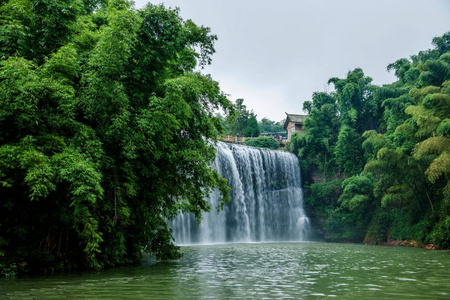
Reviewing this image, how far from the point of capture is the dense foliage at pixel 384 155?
75.6ft

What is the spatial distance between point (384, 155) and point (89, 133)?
21223 millimetres

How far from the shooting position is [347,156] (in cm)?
3766

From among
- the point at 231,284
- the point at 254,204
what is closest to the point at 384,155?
the point at 254,204

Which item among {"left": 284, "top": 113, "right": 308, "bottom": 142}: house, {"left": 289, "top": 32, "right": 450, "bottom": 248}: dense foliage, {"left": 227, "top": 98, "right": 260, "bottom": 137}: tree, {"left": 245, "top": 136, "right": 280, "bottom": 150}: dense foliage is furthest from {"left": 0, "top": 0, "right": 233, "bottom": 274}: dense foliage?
{"left": 227, "top": 98, "right": 260, "bottom": 137}: tree

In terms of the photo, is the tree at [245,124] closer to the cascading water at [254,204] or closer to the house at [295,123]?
the house at [295,123]

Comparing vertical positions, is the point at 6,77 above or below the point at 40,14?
below

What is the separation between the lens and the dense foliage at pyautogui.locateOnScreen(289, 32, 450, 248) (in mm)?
23053

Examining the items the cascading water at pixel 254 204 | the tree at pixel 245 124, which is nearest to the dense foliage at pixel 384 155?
the cascading water at pixel 254 204

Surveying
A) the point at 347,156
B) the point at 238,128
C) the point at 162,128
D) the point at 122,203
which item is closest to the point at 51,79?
the point at 162,128

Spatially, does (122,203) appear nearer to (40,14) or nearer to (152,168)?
(152,168)

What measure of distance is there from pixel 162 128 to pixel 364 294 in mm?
6240

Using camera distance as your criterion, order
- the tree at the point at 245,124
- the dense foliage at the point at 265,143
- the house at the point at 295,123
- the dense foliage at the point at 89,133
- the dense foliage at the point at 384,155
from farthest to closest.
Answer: the tree at the point at 245,124 < the house at the point at 295,123 < the dense foliage at the point at 265,143 < the dense foliage at the point at 384,155 < the dense foliage at the point at 89,133

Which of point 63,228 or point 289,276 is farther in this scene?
point 63,228

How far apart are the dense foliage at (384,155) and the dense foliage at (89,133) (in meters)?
15.3
